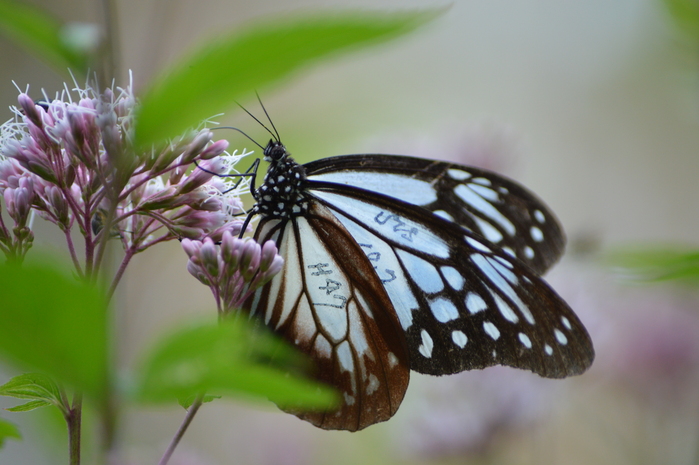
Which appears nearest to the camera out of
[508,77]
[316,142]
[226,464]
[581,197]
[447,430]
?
[316,142]

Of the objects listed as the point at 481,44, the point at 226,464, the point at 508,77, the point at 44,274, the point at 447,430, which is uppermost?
the point at 481,44

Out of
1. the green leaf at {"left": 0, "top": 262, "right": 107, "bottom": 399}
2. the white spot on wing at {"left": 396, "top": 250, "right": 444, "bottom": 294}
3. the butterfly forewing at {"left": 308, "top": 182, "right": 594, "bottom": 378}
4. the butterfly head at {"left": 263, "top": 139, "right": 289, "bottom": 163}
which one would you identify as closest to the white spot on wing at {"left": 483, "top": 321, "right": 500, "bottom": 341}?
the butterfly forewing at {"left": 308, "top": 182, "right": 594, "bottom": 378}

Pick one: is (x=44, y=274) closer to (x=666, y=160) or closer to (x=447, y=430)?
(x=447, y=430)

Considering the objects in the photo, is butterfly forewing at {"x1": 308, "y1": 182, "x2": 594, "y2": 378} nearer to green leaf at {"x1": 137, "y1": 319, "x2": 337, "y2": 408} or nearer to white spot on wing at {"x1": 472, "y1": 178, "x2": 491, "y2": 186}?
white spot on wing at {"x1": 472, "y1": 178, "x2": 491, "y2": 186}

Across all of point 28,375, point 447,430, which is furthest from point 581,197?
point 28,375

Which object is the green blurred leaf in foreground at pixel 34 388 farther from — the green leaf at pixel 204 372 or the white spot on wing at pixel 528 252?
the white spot on wing at pixel 528 252

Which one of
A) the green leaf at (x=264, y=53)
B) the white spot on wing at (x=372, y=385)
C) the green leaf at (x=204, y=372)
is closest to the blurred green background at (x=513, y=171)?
the green leaf at (x=264, y=53)
